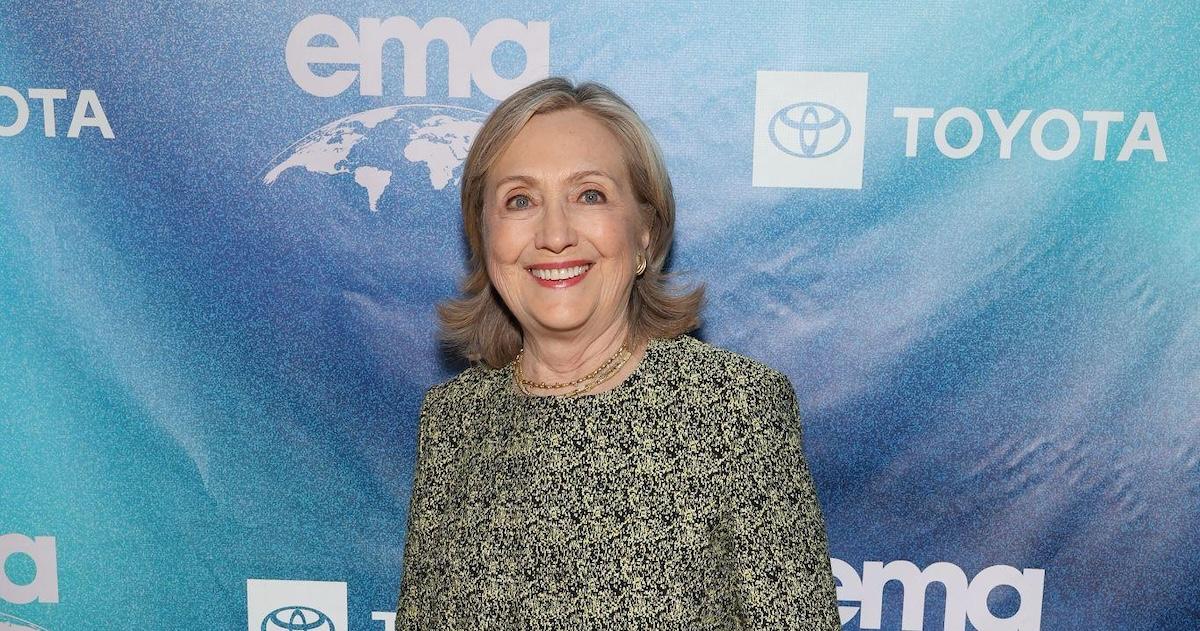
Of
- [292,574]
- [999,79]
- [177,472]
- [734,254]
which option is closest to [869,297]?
[734,254]

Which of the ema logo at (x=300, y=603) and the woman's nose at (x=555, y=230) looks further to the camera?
the ema logo at (x=300, y=603)

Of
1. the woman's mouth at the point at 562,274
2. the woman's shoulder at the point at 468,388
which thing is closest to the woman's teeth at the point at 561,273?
the woman's mouth at the point at 562,274

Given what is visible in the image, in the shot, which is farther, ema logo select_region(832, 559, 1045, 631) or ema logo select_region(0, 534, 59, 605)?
ema logo select_region(0, 534, 59, 605)

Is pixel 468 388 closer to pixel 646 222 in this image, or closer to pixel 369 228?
pixel 646 222

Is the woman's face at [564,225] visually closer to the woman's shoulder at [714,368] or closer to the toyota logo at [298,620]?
the woman's shoulder at [714,368]

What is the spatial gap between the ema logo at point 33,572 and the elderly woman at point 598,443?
1017mm

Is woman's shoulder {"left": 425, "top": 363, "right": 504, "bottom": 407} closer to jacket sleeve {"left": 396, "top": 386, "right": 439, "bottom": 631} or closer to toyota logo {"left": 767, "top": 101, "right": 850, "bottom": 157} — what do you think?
jacket sleeve {"left": 396, "top": 386, "right": 439, "bottom": 631}

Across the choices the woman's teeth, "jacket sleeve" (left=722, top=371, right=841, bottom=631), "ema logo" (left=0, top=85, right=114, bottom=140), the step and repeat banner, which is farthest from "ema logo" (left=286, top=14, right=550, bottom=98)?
"jacket sleeve" (left=722, top=371, right=841, bottom=631)

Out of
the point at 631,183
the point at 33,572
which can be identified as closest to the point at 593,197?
the point at 631,183

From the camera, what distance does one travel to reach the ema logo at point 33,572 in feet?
7.11

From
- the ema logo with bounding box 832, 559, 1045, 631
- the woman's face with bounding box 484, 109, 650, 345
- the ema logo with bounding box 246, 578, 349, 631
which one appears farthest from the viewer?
the ema logo with bounding box 246, 578, 349, 631

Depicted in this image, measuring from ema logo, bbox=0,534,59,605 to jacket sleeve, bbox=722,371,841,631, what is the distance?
1.55 meters

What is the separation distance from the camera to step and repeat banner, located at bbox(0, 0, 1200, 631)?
6.22ft

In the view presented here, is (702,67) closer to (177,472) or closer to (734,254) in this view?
(734,254)
